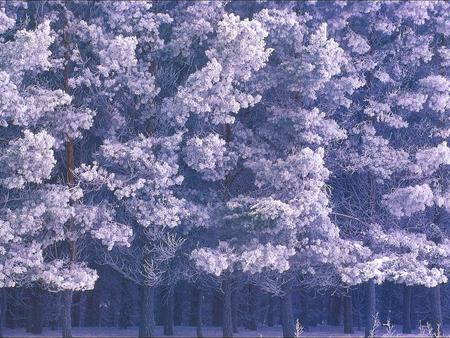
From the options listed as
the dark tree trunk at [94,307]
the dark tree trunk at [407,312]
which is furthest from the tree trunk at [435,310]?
the dark tree trunk at [94,307]

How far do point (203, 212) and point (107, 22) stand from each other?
762 cm

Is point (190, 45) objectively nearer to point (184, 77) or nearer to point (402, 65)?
point (184, 77)

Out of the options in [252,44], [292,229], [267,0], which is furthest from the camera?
[267,0]

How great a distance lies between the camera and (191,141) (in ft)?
85.1

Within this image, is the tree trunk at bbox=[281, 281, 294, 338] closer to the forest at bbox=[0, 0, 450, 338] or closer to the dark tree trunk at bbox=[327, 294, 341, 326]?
the forest at bbox=[0, 0, 450, 338]

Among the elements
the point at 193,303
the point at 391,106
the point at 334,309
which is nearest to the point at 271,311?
the point at 334,309

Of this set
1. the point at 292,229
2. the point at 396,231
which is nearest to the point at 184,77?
the point at 292,229

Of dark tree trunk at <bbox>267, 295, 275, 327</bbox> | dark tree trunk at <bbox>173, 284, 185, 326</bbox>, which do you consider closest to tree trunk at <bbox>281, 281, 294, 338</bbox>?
dark tree trunk at <bbox>173, 284, 185, 326</bbox>

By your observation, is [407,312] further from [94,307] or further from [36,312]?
[36,312]

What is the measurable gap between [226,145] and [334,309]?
17126 mm

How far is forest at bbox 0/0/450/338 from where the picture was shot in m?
25.3

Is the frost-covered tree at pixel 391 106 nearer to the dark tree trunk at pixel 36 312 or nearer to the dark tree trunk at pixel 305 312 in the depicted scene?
the dark tree trunk at pixel 305 312

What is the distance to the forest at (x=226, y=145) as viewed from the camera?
2527 centimetres

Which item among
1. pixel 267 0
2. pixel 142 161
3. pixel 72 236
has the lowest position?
pixel 72 236
